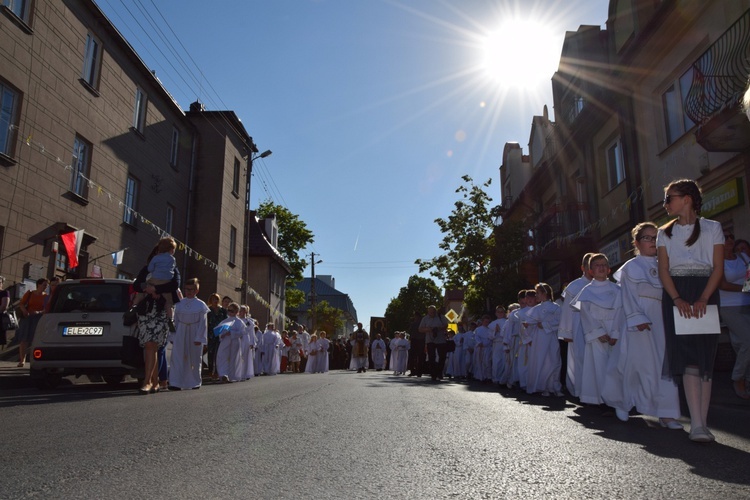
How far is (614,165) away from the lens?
19312 millimetres

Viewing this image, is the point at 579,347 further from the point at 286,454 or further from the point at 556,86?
the point at 556,86

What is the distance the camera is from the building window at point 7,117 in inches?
520

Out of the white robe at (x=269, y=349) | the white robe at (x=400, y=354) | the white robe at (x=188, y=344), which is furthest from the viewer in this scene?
the white robe at (x=400, y=354)

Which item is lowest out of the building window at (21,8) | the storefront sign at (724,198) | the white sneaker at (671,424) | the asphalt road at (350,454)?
the asphalt road at (350,454)

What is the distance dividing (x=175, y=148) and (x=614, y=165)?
1629 cm

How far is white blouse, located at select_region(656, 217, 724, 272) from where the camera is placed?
4562 mm

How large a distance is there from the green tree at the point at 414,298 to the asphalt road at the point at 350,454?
3478 inches

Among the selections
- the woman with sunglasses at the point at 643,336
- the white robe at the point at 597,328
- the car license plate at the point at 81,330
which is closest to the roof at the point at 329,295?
the car license plate at the point at 81,330

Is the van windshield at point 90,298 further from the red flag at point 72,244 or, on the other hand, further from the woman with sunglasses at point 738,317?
the woman with sunglasses at point 738,317

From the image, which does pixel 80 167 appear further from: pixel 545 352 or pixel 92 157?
pixel 545 352

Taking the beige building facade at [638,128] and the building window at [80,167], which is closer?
the beige building facade at [638,128]

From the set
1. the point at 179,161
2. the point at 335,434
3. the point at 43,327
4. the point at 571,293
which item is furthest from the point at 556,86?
the point at 335,434

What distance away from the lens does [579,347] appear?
8.06 metres

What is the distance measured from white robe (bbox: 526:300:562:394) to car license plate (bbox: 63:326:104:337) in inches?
261
